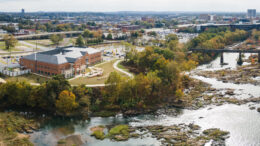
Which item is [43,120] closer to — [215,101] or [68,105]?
[68,105]

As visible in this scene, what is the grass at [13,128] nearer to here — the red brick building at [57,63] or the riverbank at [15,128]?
the riverbank at [15,128]

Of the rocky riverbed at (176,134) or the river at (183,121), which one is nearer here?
the rocky riverbed at (176,134)

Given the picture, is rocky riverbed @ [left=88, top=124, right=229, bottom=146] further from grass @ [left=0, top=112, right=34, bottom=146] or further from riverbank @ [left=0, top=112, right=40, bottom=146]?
grass @ [left=0, top=112, right=34, bottom=146]

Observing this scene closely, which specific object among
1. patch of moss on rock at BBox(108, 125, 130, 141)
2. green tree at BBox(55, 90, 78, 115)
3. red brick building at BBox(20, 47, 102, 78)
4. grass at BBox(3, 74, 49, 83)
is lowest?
patch of moss on rock at BBox(108, 125, 130, 141)

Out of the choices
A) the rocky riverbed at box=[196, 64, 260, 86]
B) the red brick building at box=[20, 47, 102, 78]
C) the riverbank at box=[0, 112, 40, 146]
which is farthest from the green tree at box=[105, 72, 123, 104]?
the rocky riverbed at box=[196, 64, 260, 86]

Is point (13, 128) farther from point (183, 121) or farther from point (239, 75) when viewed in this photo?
point (239, 75)

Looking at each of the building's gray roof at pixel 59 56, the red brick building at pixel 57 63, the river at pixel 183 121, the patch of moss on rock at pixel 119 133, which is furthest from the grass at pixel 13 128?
the building's gray roof at pixel 59 56

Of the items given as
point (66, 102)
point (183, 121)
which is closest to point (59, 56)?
point (66, 102)

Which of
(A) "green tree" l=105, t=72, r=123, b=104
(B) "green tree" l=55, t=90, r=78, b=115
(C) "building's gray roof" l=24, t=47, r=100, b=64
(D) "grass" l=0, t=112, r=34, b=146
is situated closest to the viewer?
(D) "grass" l=0, t=112, r=34, b=146
